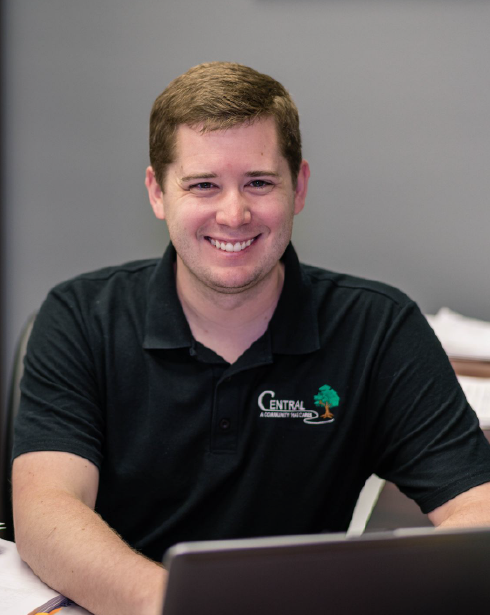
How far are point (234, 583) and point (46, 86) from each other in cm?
213

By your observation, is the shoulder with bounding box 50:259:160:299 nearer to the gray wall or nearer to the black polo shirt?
the black polo shirt

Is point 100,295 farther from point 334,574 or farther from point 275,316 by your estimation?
point 334,574

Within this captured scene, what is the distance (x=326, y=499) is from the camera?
136 centimetres

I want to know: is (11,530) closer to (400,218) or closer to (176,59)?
(400,218)

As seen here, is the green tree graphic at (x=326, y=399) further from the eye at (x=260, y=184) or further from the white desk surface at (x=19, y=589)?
the white desk surface at (x=19, y=589)

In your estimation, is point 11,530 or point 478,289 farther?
→ point 478,289

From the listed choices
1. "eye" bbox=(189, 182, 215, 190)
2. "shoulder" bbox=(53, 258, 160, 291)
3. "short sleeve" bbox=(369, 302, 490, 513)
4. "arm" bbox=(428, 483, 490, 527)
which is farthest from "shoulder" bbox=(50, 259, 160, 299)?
"arm" bbox=(428, 483, 490, 527)

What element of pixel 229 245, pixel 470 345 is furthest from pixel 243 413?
pixel 470 345

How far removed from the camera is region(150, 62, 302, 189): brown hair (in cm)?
127

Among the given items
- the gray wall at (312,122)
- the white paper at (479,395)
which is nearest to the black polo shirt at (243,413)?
the white paper at (479,395)

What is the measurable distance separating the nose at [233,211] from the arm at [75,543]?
1.58 feet

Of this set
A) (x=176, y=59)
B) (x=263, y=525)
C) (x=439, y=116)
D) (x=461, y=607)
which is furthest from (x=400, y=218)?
(x=461, y=607)

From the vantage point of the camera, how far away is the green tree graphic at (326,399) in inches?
52.4

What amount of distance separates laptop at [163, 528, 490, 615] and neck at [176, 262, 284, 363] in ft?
2.39
